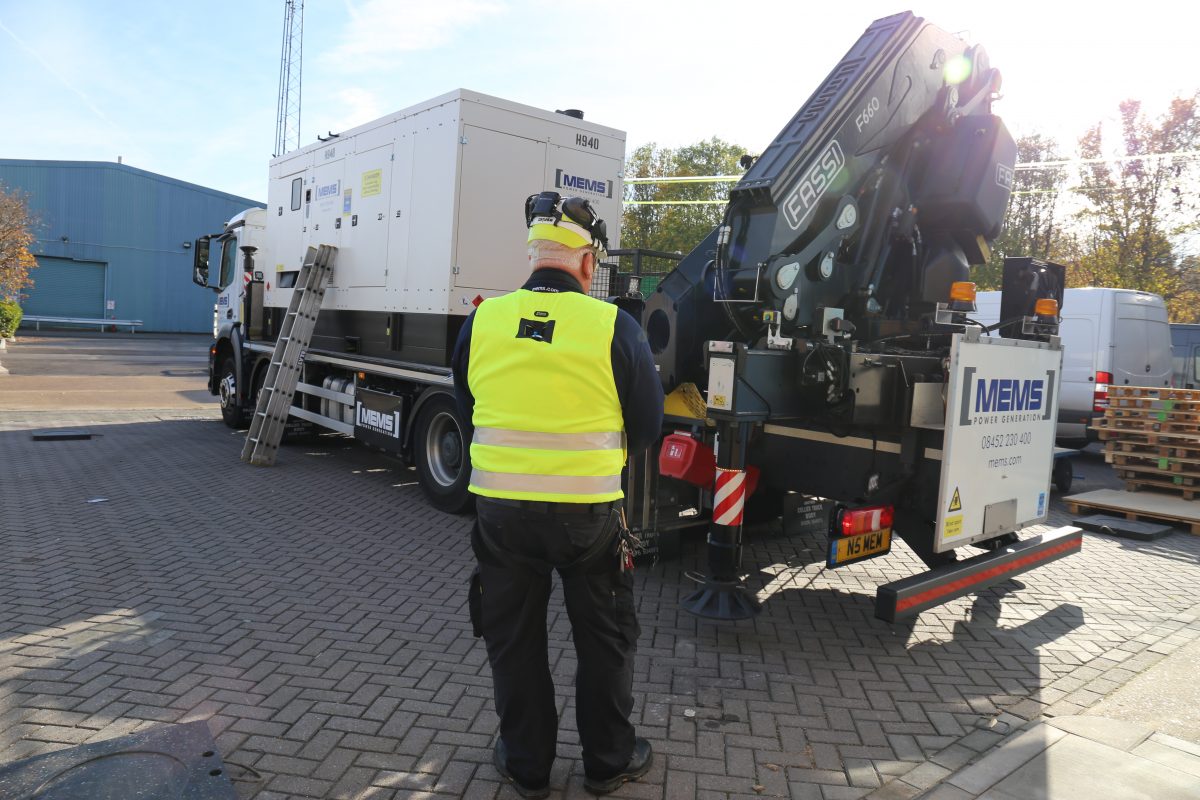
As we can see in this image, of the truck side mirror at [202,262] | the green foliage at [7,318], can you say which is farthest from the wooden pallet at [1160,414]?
the green foliage at [7,318]

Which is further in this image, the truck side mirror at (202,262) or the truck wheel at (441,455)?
the truck side mirror at (202,262)

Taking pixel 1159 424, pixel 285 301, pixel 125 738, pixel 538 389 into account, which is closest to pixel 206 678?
pixel 125 738

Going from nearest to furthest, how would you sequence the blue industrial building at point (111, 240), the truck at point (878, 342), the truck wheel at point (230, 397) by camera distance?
1. the truck at point (878, 342)
2. the truck wheel at point (230, 397)
3. the blue industrial building at point (111, 240)

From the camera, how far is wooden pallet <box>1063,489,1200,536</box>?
7.87m

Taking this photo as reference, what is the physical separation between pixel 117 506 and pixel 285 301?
4305 millimetres

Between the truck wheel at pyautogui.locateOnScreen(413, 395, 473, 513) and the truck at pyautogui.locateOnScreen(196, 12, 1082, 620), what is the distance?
4 cm

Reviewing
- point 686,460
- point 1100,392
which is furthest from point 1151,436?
point 686,460

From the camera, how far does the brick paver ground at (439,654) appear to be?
127 inches

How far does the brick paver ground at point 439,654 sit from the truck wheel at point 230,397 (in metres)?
4.86

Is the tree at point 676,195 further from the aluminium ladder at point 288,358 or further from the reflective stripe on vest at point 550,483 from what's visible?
the reflective stripe on vest at point 550,483

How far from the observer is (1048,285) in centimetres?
573

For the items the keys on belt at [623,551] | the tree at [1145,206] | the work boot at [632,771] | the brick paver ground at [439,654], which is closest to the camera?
the keys on belt at [623,551]

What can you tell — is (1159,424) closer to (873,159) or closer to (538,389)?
(873,159)

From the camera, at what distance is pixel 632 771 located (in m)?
3.08
